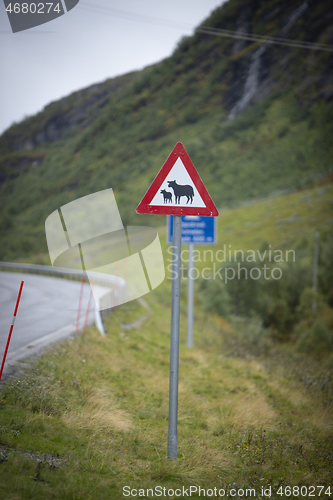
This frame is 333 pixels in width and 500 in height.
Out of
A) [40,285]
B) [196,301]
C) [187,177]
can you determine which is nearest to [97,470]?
[187,177]

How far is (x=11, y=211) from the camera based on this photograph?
65.1m

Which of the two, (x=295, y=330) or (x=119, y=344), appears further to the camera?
(x=295, y=330)

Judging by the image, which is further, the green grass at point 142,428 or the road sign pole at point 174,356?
the road sign pole at point 174,356

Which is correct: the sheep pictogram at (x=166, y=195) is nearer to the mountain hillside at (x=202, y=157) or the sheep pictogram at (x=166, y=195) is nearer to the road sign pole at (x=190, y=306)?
the road sign pole at (x=190, y=306)

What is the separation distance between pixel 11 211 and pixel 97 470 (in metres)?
69.3

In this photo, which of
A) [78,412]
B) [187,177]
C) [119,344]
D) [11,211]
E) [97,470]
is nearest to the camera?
[97,470]

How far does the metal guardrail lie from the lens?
924 cm

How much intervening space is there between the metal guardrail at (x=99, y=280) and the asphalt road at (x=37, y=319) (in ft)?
1.57

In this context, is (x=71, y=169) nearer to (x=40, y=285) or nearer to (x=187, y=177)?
(x=40, y=285)

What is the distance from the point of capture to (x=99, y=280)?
16672mm

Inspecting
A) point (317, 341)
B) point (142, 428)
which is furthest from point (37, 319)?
point (317, 341)

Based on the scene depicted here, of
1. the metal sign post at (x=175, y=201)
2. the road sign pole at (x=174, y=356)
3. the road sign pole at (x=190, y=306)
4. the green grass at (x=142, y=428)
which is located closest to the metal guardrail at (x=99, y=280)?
the green grass at (x=142, y=428)

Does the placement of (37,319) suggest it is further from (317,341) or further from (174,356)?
(317,341)

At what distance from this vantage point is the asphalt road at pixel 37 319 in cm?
604
